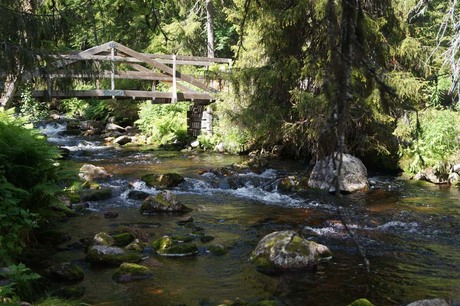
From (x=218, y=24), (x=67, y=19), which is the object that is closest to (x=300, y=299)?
(x=67, y=19)

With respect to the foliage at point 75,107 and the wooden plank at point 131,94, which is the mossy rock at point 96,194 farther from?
the foliage at point 75,107

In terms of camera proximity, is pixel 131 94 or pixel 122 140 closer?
pixel 131 94

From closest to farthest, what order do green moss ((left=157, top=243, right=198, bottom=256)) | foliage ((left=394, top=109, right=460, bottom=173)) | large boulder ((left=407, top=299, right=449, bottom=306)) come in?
large boulder ((left=407, top=299, right=449, bottom=306)), green moss ((left=157, top=243, right=198, bottom=256)), foliage ((left=394, top=109, right=460, bottom=173))

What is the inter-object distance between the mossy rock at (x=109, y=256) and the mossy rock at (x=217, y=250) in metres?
1.07

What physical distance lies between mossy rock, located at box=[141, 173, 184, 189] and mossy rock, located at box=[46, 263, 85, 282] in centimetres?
563

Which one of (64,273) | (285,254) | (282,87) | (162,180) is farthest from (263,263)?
(282,87)

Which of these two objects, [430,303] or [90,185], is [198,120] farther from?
[430,303]

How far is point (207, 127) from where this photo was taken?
1875cm

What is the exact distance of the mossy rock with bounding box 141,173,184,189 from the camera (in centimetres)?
1163

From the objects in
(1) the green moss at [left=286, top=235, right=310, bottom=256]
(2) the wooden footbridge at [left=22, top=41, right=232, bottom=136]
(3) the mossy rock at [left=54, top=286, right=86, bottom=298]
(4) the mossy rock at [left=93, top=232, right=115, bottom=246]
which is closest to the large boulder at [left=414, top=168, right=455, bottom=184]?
(1) the green moss at [left=286, top=235, right=310, bottom=256]

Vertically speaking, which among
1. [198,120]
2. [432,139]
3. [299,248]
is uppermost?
[432,139]

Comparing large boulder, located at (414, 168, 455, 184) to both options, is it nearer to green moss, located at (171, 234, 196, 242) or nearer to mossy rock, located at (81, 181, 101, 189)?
green moss, located at (171, 234, 196, 242)

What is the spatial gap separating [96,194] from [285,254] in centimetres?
536

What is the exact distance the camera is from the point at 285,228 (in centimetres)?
837
